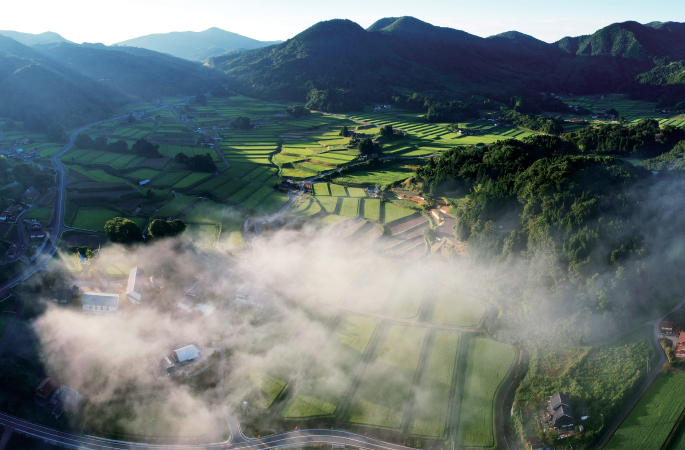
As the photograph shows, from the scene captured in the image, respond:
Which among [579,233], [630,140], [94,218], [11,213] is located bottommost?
[94,218]

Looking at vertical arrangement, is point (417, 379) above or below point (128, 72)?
below

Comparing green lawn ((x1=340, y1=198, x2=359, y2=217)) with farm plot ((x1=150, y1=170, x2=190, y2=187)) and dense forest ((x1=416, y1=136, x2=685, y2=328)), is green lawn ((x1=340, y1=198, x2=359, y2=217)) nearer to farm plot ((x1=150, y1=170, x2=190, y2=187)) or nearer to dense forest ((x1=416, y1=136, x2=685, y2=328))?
dense forest ((x1=416, y1=136, x2=685, y2=328))

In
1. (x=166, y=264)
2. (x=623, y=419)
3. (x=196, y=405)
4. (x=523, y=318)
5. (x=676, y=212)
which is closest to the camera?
(x=623, y=419)

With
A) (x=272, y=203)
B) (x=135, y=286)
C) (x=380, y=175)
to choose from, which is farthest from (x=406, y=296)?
(x=380, y=175)

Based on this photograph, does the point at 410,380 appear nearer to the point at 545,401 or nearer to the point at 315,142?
the point at 545,401

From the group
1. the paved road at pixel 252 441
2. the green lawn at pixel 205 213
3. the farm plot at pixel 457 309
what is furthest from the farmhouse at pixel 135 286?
the farm plot at pixel 457 309

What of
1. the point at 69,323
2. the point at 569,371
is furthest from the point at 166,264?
the point at 569,371

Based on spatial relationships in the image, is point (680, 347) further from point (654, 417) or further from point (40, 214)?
point (40, 214)
